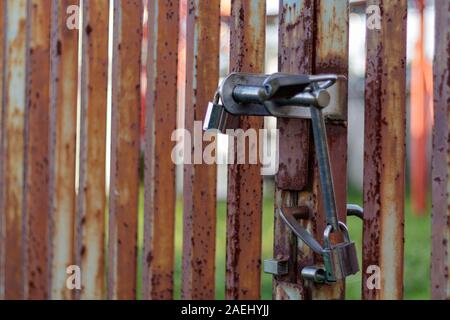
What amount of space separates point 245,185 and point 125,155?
432 millimetres

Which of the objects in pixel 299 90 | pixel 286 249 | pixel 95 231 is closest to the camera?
pixel 299 90

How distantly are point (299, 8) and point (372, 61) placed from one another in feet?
0.54

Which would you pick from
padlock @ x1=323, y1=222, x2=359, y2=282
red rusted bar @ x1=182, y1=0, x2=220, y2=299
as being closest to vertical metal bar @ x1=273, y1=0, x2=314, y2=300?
padlock @ x1=323, y1=222, x2=359, y2=282

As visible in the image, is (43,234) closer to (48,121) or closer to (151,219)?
(48,121)

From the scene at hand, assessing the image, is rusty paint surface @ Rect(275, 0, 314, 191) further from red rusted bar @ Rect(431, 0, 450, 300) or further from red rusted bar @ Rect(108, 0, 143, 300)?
red rusted bar @ Rect(108, 0, 143, 300)

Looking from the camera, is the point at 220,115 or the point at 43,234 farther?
the point at 43,234

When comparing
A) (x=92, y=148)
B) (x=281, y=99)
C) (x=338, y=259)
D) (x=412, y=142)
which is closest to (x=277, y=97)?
(x=281, y=99)

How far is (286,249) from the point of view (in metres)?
1.37

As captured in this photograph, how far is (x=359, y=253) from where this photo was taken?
6.05m

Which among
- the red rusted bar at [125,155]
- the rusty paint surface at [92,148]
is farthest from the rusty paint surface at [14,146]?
the red rusted bar at [125,155]

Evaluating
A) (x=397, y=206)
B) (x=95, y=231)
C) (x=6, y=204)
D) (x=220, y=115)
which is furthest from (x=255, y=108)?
(x=6, y=204)

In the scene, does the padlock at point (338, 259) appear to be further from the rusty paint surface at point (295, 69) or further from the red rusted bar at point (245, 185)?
the red rusted bar at point (245, 185)

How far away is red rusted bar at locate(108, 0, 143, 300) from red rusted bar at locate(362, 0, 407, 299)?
73 cm

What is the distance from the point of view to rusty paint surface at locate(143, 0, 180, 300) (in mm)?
1861
